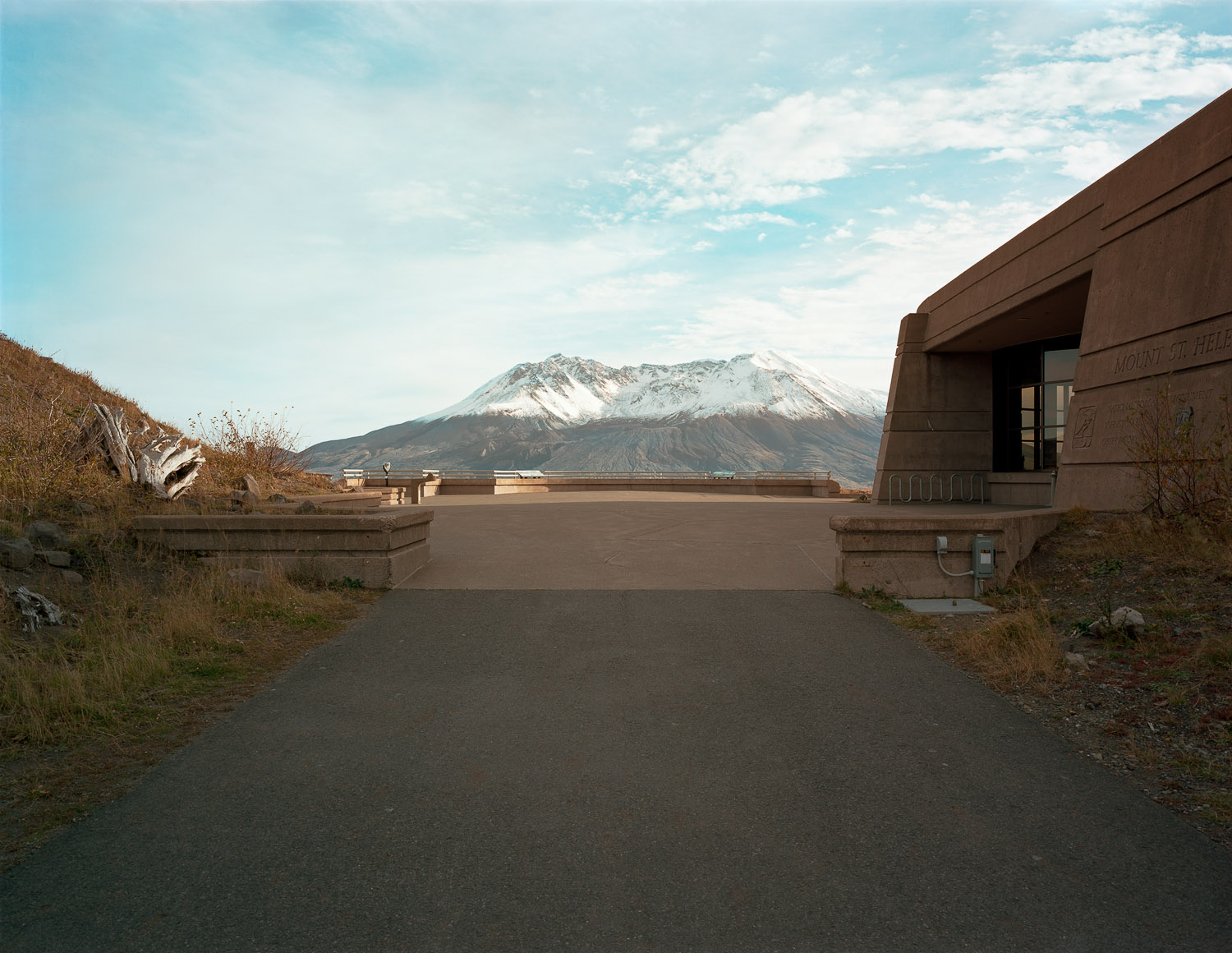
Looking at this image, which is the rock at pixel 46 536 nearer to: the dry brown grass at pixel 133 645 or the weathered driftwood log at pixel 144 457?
the dry brown grass at pixel 133 645

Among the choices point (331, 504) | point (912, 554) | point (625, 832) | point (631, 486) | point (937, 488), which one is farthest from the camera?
point (631, 486)

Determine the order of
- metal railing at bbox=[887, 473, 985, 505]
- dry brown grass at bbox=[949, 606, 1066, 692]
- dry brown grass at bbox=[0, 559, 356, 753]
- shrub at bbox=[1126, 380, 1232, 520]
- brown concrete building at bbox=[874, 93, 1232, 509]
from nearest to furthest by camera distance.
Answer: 1. dry brown grass at bbox=[0, 559, 356, 753]
2. dry brown grass at bbox=[949, 606, 1066, 692]
3. shrub at bbox=[1126, 380, 1232, 520]
4. brown concrete building at bbox=[874, 93, 1232, 509]
5. metal railing at bbox=[887, 473, 985, 505]

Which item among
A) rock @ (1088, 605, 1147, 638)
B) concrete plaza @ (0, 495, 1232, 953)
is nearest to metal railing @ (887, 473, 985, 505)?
rock @ (1088, 605, 1147, 638)

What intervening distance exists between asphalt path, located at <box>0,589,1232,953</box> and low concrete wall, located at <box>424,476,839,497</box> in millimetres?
24850

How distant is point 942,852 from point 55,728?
522cm

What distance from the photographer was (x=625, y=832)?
378 cm

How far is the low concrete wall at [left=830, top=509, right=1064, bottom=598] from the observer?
941 centimetres

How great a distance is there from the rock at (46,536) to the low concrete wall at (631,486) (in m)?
21.8

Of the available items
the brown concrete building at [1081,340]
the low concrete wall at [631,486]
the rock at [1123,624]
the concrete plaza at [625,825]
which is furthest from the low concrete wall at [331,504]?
the low concrete wall at [631,486]

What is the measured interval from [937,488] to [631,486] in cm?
1473

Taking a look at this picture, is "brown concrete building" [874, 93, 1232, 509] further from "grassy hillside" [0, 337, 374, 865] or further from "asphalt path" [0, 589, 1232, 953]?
"grassy hillside" [0, 337, 374, 865]

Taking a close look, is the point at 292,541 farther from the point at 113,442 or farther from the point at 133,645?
the point at 113,442

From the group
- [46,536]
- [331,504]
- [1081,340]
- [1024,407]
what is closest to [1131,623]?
[1081,340]

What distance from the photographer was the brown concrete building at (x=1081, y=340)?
10.5 m
